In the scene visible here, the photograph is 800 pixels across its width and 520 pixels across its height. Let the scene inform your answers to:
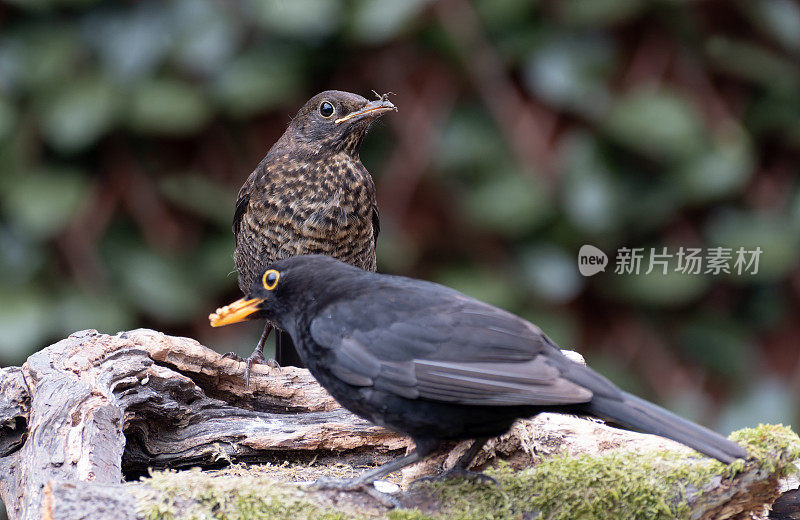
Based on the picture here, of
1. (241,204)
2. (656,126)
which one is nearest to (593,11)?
(656,126)

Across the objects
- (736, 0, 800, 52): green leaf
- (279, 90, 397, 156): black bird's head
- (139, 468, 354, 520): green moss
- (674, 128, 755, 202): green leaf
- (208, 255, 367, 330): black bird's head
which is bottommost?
(139, 468, 354, 520): green moss

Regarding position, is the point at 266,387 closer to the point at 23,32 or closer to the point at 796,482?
the point at 796,482

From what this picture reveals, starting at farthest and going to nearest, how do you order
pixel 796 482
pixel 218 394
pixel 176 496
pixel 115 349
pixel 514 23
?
1. pixel 514 23
2. pixel 218 394
3. pixel 115 349
4. pixel 796 482
5. pixel 176 496

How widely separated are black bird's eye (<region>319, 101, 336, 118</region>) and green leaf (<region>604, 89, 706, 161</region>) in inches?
57.5

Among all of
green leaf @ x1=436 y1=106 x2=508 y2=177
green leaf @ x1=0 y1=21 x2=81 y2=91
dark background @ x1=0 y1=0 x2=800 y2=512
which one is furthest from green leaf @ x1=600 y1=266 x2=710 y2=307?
green leaf @ x1=0 y1=21 x2=81 y2=91

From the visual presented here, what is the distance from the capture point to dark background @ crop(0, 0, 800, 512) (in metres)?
4.11

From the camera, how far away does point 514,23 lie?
4.30 metres

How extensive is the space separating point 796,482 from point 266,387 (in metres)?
1.68

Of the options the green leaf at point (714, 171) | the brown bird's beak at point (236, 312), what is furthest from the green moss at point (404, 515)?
the green leaf at point (714, 171)

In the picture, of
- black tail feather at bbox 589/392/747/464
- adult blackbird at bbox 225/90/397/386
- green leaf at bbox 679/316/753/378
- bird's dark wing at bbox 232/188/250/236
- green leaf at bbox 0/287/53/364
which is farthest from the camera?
green leaf at bbox 679/316/753/378

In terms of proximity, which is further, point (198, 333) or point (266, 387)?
point (198, 333)

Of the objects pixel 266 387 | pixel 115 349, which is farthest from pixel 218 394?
pixel 115 349

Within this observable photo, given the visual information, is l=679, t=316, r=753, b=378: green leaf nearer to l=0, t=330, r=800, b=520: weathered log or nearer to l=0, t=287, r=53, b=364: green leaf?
l=0, t=330, r=800, b=520: weathered log

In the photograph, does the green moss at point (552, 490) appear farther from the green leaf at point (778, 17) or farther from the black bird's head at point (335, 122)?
the green leaf at point (778, 17)
